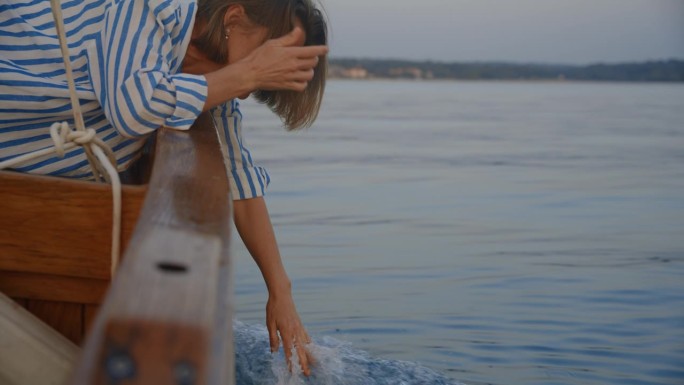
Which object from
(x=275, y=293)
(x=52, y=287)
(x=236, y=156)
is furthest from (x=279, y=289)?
(x=52, y=287)

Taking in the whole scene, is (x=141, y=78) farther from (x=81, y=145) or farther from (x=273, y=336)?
(x=273, y=336)

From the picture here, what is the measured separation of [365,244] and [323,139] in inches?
340

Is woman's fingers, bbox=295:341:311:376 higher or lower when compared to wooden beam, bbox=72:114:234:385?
lower

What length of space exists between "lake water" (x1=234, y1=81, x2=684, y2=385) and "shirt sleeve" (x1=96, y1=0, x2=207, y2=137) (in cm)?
126

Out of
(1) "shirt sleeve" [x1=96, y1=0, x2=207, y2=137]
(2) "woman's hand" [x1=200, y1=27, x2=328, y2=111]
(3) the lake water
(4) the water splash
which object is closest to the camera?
(1) "shirt sleeve" [x1=96, y1=0, x2=207, y2=137]

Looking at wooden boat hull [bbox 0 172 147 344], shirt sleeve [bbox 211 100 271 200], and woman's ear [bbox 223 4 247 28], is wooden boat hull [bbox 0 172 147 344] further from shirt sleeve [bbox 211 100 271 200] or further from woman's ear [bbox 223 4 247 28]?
shirt sleeve [bbox 211 100 271 200]

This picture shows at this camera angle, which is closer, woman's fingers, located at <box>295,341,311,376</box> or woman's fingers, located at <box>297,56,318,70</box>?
woman's fingers, located at <box>297,56,318,70</box>

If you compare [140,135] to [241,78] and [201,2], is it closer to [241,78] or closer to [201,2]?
[241,78]


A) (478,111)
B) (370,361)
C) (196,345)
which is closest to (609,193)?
(370,361)

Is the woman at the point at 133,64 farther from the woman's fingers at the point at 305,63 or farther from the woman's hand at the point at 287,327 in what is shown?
the woman's hand at the point at 287,327

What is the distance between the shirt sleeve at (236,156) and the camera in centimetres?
302

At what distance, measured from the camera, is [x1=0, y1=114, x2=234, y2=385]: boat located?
954 mm

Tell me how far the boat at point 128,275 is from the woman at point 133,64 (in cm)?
9

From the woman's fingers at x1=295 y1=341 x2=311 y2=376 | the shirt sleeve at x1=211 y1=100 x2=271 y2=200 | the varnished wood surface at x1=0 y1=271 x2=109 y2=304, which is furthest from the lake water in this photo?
the varnished wood surface at x1=0 y1=271 x2=109 y2=304
